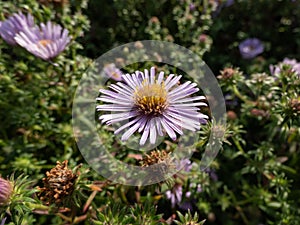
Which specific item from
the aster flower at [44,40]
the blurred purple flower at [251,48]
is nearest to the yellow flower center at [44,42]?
the aster flower at [44,40]

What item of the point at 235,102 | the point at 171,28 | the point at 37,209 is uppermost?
the point at 171,28

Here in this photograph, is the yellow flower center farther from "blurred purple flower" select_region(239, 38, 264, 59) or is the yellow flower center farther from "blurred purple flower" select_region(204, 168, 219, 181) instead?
"blurred purple flower" select_region(239, 38, 264, 59)

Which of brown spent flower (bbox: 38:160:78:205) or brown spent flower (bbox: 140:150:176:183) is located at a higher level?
brown spent flower (bbox: 140:150:176:183)

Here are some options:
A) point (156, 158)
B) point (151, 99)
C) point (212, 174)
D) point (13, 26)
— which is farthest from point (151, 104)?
point (13, 26)

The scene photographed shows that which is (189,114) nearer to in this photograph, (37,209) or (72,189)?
(72,189)

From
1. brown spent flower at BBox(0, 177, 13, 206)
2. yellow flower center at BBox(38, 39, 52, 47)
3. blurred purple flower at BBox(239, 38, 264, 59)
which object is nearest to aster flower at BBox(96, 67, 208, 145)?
brown spent flower at BBox(0, 177, 13, 206)

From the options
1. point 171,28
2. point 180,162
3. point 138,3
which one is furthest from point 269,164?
point 138,3
